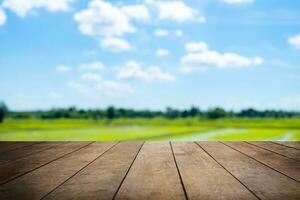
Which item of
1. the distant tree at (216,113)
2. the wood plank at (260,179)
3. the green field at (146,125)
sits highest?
the distant tree at (216,113)

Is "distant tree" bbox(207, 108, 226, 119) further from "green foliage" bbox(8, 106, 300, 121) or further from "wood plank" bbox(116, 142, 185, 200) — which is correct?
"wood plank" bbox(116, 142, 185, 200)

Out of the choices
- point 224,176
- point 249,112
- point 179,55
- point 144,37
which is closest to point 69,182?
point 224,176

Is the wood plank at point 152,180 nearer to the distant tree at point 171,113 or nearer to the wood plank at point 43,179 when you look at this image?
the wood plank at point 43,179

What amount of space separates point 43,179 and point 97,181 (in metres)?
0.27

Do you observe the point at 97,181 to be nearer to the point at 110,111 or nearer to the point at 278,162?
the point at 278,162

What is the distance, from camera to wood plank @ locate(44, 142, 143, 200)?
4.09 ft

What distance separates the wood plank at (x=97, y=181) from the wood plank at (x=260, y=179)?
0.56 meters

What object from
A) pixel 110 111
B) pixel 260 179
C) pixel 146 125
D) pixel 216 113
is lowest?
pixel 146 125

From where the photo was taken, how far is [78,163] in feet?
6.45

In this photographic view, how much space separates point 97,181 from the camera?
1.46 meters

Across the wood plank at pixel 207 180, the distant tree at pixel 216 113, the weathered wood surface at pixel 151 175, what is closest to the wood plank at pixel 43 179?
the weathered wood surface at pixel 151 175

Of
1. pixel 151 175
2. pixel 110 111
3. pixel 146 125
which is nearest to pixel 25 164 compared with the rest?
pixel 151 175

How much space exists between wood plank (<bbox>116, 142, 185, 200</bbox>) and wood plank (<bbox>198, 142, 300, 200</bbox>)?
11.9 inches

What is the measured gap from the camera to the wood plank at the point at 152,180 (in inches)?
48.3
